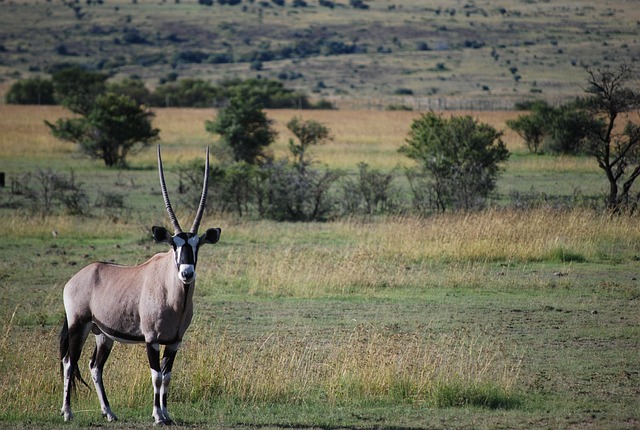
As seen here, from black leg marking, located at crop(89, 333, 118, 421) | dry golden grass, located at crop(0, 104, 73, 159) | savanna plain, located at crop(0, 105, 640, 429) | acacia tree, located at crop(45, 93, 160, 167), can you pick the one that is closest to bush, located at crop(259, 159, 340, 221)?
savanna plain, located at crop(0, 105, 640, 429)

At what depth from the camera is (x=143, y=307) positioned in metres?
8.30

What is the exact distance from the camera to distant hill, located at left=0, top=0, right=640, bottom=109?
351ft

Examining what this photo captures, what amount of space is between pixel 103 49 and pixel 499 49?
169 ft

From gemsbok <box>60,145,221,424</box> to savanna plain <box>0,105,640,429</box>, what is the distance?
18.2 inches

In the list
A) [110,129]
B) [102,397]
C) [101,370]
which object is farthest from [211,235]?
[110,129]

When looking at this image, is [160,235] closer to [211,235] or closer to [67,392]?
[211,235]

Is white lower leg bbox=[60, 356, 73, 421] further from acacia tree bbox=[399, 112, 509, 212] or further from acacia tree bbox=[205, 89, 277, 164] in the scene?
acacia tree bbox=[205, 89, 277, 164]

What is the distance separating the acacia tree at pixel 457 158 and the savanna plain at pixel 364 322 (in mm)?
2620

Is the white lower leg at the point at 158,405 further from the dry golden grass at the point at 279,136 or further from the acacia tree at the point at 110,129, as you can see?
the acacia tree at the point at 110,129

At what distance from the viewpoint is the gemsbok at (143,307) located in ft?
26.6

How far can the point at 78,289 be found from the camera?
8.65 metres

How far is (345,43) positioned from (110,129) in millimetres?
104965

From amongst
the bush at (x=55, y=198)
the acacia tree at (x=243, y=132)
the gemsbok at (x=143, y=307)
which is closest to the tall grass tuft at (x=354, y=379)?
the gemsbok at (x=143, y=307)

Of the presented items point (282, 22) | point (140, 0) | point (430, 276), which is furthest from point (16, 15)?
point (430, 276)
